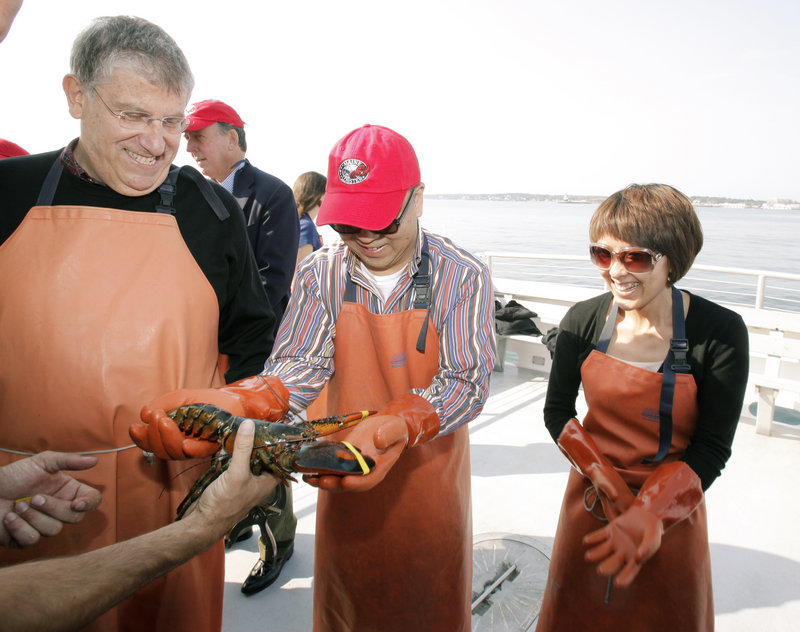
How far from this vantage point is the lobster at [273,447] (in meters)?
1.45

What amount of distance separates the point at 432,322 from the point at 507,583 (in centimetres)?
182

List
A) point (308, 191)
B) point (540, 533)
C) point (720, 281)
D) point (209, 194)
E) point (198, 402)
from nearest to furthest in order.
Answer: point (198, 402)
point (209, 194)
point (540, 533)
point (308, 191)
point (720, 281)

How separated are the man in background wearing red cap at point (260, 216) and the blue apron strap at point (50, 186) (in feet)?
5.22

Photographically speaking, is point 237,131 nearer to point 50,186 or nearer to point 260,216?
point 260,216

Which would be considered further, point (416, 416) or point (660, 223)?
point (660, 223)

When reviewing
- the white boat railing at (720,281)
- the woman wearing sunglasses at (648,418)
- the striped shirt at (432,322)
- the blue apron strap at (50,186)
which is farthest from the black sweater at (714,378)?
the white boat railing at (720,281)

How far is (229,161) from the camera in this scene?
3.81 meters

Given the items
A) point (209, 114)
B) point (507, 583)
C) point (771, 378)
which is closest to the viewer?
point (507, 583)

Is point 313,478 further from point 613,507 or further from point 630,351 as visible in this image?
point 630,351

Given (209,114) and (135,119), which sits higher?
(209,114)

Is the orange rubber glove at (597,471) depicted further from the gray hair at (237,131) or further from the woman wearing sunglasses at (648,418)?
the gray hair at (237,131)

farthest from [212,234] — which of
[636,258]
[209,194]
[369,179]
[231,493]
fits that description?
[636,258]

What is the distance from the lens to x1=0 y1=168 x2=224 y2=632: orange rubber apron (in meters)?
1.66

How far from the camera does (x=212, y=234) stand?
6.40ft
